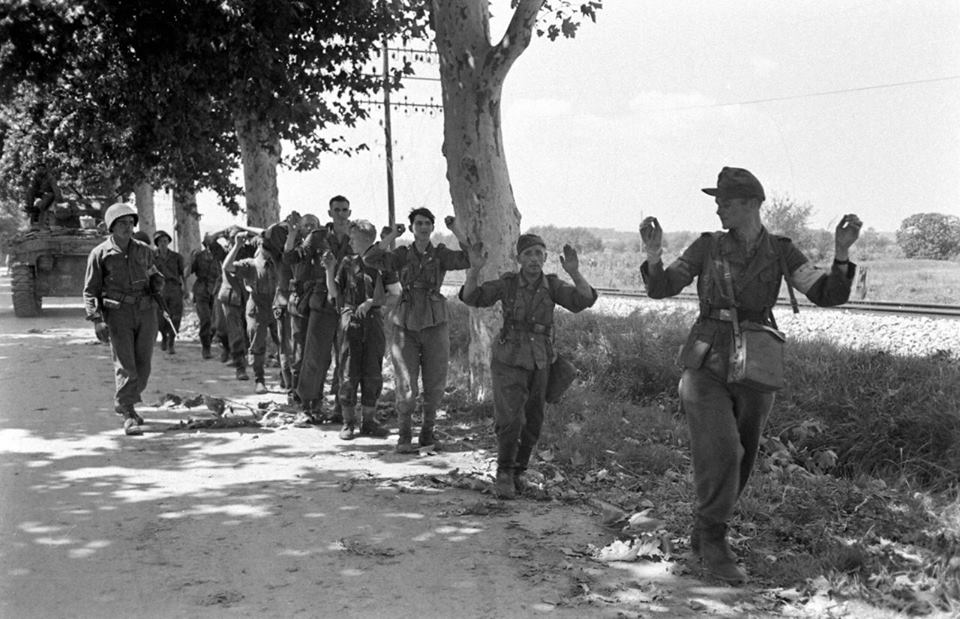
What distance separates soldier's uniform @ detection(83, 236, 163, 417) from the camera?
28.1 ft

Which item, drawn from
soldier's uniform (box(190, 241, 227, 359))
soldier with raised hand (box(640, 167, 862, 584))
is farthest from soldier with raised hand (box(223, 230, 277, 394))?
soldier with raised hand (box(640, 167, 862, 584))

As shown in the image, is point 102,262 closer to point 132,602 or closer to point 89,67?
point 132,602

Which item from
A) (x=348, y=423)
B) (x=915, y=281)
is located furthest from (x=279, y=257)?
(x=915, y=281)

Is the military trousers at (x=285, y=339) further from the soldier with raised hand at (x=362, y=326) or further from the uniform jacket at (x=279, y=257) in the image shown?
the soldier with raised hand at (x=362, y=326)

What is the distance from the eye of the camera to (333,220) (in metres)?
8.98

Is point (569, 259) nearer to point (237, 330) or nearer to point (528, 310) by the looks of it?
point (528, 310)

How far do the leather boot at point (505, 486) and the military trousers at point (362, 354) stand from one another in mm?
2389

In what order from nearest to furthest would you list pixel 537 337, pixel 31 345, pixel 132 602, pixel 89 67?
pixel 132 602, pixel 537 337, pixel 89 67, pixel 31 345

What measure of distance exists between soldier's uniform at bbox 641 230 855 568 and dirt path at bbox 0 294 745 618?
20.3 inches

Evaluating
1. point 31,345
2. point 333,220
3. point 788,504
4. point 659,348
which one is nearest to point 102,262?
point 333,220

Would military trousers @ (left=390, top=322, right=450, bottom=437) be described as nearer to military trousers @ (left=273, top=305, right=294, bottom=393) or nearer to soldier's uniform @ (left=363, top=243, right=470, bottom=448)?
soldier's uniform @ (left=363, top=243, right=470, bottom=448)

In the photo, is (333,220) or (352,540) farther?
(333,220)

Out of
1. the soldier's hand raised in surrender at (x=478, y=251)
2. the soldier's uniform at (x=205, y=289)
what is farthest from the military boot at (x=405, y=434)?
the soldier's uniform at (x=205, y=289)

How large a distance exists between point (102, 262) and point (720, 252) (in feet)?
19.9
